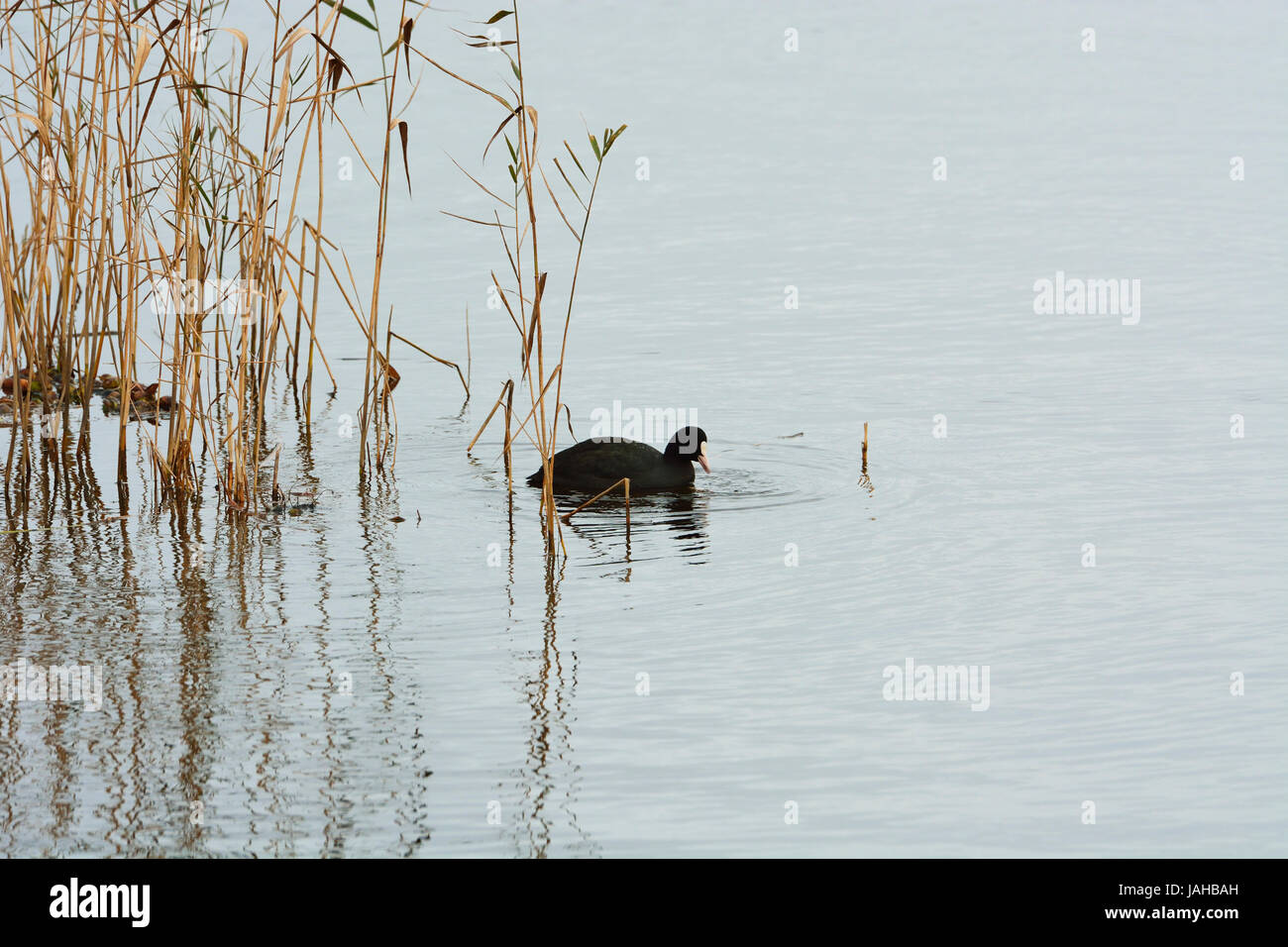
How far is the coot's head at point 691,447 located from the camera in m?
10.0

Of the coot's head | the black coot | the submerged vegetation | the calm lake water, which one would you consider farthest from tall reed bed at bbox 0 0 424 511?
the coot's head

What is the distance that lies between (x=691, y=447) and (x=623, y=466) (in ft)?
1.40

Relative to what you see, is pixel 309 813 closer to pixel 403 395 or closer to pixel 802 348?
pixel 403 395

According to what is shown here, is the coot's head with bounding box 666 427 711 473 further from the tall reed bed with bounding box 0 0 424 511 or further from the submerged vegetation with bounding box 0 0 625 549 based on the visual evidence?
the tall reed bed with bounding box 0 0 424 511

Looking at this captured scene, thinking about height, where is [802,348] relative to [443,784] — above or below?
above

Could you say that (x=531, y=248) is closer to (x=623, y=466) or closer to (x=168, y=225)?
(x=623, y=466)

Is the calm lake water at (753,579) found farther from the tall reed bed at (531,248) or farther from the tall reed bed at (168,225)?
the tall reed bed at (168,225)

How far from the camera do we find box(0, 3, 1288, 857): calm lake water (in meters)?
5.48

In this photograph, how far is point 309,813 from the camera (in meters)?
5.32

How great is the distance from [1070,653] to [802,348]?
649 cm

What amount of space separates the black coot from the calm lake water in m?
0.20

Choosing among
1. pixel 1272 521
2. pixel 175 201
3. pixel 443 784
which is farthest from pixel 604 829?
pixel 1272 521

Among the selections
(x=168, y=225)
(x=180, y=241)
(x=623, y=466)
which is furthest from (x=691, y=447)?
(x=180, y=241)

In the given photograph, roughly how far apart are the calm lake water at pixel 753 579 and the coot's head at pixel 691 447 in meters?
0.14
